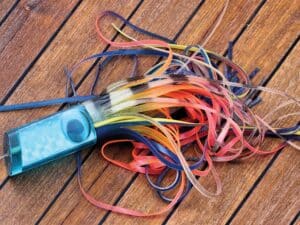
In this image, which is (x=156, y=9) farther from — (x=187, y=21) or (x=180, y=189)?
(x=180, y=189)

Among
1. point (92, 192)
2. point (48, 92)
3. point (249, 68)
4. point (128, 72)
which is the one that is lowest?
point (92, 192)

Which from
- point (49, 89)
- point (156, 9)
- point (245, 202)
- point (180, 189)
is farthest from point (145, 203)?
point (156, 9)

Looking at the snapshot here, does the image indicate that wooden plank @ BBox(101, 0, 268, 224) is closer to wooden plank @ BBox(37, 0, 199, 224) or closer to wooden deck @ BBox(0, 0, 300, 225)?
wooden deck @ BBox(0, 0, 300, 225)

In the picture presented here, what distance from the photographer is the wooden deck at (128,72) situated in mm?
1300

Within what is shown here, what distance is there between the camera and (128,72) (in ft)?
4.44

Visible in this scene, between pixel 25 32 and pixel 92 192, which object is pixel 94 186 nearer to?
pixel 92 192

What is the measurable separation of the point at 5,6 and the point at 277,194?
2.34 feet

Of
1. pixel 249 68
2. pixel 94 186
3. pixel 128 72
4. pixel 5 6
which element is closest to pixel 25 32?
pixel 5 6

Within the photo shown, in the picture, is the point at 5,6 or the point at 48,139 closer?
the point at 48,139

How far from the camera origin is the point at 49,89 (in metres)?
1.33

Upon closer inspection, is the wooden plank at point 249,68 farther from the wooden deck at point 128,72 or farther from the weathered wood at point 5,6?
the weathered wood at point 5,6

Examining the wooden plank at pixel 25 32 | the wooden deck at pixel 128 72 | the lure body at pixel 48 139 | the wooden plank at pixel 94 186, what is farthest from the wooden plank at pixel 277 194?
the wooden plank at pixel 25 32

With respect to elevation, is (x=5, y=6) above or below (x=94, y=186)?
above

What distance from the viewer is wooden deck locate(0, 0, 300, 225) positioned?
130cm
